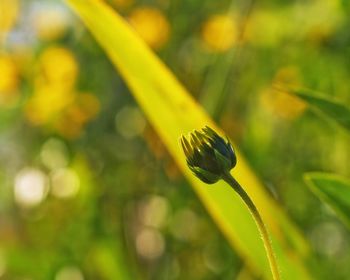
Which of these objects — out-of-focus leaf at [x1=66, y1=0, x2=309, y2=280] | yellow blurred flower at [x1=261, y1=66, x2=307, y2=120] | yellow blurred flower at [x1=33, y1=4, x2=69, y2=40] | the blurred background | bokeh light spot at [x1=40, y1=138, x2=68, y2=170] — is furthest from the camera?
yellow blurred flower at [x1=33, y1=4, x2=69, y2=40]

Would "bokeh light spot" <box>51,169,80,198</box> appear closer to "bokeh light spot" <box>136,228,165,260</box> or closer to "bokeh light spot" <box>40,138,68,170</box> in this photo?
"bokeh light spot" <box>40,138,68,170</box>

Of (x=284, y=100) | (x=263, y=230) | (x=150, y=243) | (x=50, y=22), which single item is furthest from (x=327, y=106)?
(x=50, y=22)

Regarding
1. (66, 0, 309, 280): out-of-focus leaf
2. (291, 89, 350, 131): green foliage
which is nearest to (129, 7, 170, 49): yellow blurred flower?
(66, 0, 309, 280): out-of-focus leaf

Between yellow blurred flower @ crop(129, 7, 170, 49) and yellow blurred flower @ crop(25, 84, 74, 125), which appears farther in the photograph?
yellow blurred flower @ crop(25, 84, 74, 125)

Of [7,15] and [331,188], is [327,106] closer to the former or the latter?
[331,188]

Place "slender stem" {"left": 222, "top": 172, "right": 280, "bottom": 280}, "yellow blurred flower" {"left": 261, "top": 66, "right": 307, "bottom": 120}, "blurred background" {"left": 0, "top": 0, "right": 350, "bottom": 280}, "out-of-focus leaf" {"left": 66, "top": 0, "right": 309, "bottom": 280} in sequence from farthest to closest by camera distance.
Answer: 1. "yellow blurred flower" {"left": 261, "top": 66, "right": 307, "bottom": 120}
2. "blurred background" {"left": 0, "top": 0, "right": 350, "bottom": 280}
3. "out-of-focus leaf" {"left": 66, "top": 0, "right": 309, "bottom": 280}
4. "slender stem" {"left": 222, "top": 172, "right": 280, "bottom": 280}

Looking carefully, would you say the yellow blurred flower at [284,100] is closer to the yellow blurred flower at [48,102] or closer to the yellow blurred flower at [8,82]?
the yellow blurred flower at [48,102]

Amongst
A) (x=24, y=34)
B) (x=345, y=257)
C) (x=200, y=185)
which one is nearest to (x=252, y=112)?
(x=345, y=257)
